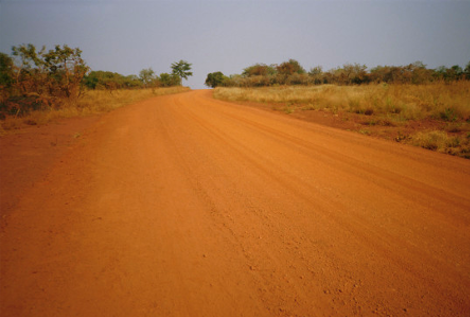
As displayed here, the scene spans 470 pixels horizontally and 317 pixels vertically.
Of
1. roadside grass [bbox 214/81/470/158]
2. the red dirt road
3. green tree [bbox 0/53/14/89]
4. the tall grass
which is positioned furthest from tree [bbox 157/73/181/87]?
the red dirt road

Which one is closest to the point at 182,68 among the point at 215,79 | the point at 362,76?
the point at 215,79

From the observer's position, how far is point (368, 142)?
507cm

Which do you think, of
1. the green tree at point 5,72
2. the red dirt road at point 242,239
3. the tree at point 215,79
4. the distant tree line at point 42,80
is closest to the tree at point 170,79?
the tree at point 215,79

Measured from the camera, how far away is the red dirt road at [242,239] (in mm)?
1549

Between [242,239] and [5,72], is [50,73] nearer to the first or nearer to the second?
[5,72]

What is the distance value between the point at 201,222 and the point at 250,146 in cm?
272

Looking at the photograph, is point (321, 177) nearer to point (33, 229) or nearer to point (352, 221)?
point (352, 221)

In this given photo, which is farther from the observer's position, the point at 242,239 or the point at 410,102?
the point at 410,102

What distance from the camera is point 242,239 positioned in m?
2.13

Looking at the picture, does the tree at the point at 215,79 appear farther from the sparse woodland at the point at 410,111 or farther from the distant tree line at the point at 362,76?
the sparse woodland at the point at 410,111

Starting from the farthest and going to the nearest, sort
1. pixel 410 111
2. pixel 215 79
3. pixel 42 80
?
pixel 215 79, pixel 42 80, pixel 410 111

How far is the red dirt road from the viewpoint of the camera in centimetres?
155

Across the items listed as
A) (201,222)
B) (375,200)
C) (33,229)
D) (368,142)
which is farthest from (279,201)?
(368,142)

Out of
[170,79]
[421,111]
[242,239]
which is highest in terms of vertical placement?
[170,79]
